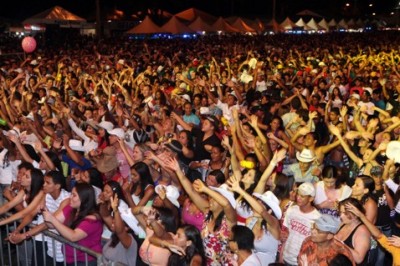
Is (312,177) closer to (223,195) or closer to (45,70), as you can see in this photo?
(223,195)

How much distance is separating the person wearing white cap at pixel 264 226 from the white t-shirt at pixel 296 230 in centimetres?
11

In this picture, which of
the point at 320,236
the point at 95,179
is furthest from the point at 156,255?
the point at 95,179

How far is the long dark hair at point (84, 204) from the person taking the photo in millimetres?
4926

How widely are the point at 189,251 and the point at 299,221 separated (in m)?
1.08

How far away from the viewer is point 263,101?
10.5m

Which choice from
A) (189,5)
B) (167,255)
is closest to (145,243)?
(167,255)

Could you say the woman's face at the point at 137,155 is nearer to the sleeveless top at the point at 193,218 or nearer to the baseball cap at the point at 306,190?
the sleeveless top at the point at 193,218

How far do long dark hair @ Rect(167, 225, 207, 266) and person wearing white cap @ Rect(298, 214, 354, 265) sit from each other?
0.74 m

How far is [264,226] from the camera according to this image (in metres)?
4.88

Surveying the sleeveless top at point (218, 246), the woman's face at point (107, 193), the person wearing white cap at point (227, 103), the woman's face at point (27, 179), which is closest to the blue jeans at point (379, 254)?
the sleeveless top at point (218, 246)

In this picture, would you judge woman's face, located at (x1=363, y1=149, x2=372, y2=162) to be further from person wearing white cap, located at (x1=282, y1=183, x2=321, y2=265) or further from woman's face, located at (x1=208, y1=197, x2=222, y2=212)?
woman's face, located at (x1=208, y1=197, x2=222, y2=212)

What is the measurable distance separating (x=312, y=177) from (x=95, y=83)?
6943mm

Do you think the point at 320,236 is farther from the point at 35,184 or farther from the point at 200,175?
the point at 35,184

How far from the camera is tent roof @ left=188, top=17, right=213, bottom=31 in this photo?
27.6m
